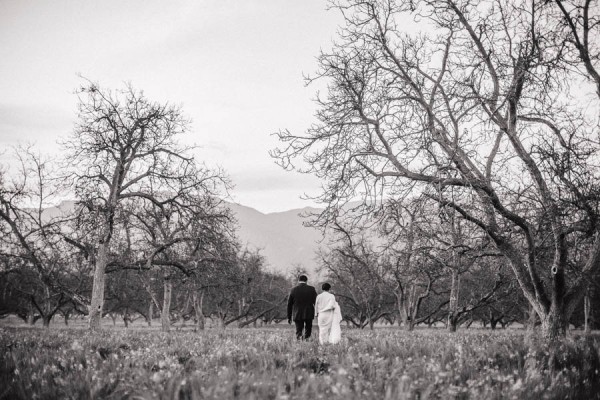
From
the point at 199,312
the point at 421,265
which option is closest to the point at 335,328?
the point at 421,265

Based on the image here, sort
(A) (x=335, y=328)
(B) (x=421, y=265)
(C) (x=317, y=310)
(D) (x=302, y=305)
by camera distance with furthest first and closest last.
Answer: (B) (x=421, y=265) → (D) (x=302, y=305) → (C) (x=317, y=310) → (A) (x=335, y=328)

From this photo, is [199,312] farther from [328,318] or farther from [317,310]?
[328,318]

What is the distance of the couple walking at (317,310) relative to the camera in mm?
10867

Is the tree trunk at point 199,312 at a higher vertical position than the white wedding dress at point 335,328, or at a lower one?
lower

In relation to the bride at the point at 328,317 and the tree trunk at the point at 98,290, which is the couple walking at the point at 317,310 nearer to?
the bride at the point at 328,317

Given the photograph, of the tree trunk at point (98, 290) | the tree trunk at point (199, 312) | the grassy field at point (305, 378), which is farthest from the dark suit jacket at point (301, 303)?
the tree trunk at point (199, 312)

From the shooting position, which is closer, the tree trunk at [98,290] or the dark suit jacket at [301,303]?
the dark suit jacket at [301,303]

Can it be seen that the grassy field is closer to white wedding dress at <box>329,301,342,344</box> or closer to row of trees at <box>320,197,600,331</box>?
row of trees at <box>320,197,600,331</box>

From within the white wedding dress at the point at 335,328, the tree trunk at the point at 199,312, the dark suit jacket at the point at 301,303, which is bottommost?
the tree trunk at the point at 199,312

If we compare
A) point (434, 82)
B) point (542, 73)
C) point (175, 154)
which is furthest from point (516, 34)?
point (175, 154)

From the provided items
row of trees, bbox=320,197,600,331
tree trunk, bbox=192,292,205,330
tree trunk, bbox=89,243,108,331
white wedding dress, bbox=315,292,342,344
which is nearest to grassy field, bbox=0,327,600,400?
row of trees, bbox=320,197,600,331

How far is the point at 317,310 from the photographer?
11.3m

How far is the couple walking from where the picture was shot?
35.7 ft

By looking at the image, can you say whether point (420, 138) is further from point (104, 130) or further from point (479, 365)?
point (104, 130)
